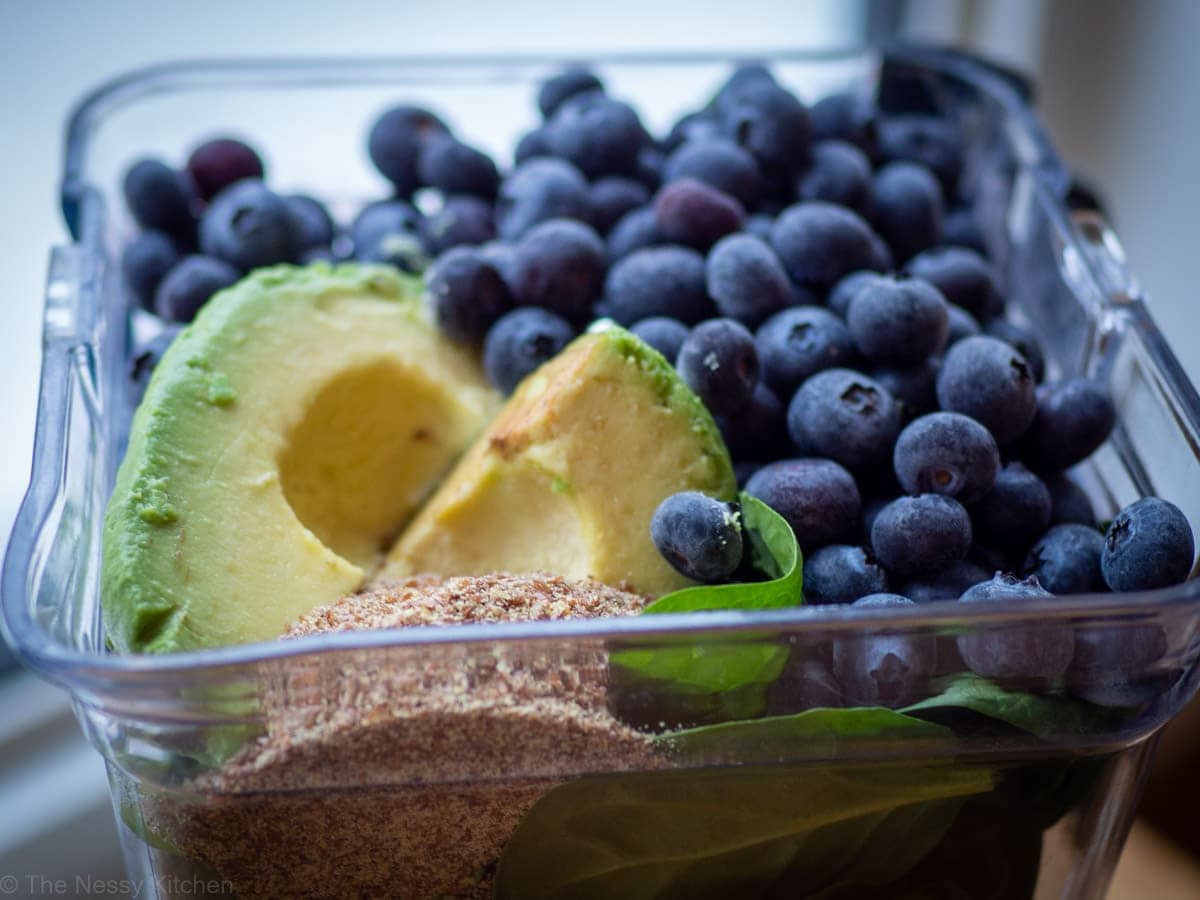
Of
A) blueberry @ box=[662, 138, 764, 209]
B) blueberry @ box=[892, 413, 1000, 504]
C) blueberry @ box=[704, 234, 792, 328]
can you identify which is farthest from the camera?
blueberry @ box=[662, 138, 764, 209]

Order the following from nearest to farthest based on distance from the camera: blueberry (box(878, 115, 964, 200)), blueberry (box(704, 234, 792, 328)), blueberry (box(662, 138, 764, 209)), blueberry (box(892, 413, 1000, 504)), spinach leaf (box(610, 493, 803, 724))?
spinach leaf (box(610, 493, 803, 724))
blueberry (box(892, 413, 1000, 504))
blueberry (box(704, 234, 792, 328))
blueberry (box(662, 138, 764, 209))
blueberry (box(878, 115, 964, 200))

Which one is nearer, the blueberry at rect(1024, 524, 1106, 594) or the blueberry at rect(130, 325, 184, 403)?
the blueberry at rect(1024, 524, 1106, 594)

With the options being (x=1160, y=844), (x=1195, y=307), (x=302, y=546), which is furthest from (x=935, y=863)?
(x=1195, y=307)

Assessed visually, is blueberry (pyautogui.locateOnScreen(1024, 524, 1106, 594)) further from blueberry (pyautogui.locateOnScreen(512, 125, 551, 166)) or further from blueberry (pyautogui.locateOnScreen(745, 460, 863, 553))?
blueberry (pyautogui.locateOnScreen(512, 125, 551, 166))

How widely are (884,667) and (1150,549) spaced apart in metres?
0.16

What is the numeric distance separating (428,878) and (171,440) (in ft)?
0.78

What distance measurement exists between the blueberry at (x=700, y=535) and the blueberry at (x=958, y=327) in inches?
8.5

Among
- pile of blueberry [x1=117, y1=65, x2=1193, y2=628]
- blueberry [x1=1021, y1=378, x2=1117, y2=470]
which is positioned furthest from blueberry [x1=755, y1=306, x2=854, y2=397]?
blueberry [x1=1021, y1=378, x2=1117, y2=470]

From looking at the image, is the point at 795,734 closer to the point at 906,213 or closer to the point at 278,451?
the point at 278,451

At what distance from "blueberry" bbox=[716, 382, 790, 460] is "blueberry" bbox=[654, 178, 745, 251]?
0.13 meters

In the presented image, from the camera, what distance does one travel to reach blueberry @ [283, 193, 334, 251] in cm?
80

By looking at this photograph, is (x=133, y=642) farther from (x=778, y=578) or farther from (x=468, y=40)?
(x=468, y=40)

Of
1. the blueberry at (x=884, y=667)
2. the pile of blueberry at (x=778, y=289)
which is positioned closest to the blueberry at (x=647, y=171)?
the pile of blueberry at (x=778, y=289)

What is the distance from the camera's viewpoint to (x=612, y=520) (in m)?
0.59
